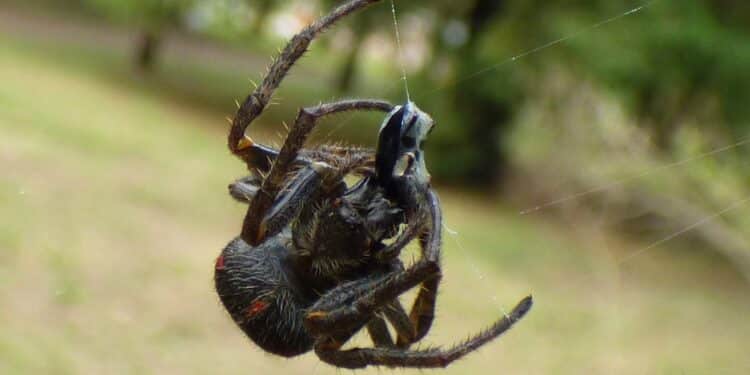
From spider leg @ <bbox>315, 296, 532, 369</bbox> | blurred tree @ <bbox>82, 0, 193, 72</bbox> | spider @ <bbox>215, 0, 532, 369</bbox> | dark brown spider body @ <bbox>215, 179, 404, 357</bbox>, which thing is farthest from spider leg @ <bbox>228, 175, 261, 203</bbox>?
blurred tree @ <bbox>82, 0, 193, 72</bbox>

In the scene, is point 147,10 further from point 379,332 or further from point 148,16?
point 379,332

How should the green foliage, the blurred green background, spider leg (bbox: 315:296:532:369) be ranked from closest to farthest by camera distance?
spider leg (bbox: 315:296:532:369) < the blurred green background < the green foliage

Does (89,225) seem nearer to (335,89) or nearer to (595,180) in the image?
(595,180)

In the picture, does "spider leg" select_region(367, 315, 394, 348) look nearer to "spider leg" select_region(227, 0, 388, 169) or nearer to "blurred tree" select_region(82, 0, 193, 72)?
"spider leg" select_region(227, 0, 388, 169)

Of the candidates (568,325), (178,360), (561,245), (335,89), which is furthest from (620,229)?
(335,89)

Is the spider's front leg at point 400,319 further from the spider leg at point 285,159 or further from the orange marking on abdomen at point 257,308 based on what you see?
the spider leg at point 285,159

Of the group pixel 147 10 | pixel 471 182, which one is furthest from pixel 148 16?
pixel 471 182
